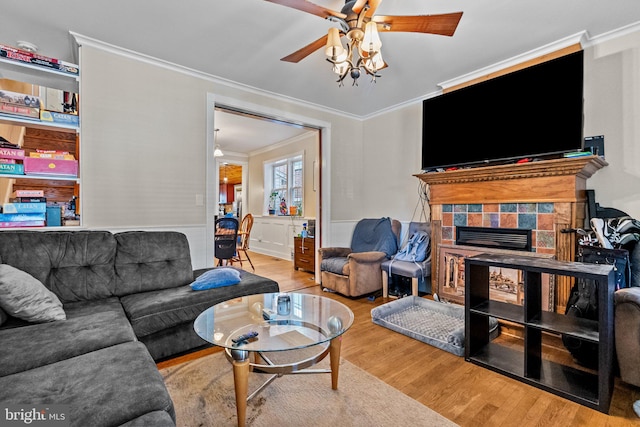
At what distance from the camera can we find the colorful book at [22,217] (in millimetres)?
2279

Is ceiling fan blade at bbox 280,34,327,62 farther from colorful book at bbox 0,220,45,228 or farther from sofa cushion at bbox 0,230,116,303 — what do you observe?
colorful book at bbox 0,220,45,228

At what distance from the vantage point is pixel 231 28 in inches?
97.5

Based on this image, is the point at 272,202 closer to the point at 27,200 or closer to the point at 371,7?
the point at 27,200

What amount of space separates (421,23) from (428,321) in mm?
2463

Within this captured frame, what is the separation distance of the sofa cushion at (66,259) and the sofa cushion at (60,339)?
39 cm

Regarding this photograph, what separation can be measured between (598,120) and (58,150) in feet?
16.0

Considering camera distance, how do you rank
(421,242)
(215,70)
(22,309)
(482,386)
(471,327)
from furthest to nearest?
1. (421,242)
2. (215,70)
3. (471,327)
4. (482,386)
5. (22,309)

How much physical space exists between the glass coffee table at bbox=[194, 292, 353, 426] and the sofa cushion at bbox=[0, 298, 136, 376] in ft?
1.45

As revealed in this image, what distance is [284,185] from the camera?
679 centimetres

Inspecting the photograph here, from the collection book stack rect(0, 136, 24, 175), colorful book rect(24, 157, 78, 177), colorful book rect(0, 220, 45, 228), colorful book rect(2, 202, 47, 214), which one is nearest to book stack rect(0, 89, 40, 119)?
book stack rect(0, 136, 24, 175)

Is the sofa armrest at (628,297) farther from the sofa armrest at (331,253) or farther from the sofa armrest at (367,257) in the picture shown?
the sofa armrest at (331,253)

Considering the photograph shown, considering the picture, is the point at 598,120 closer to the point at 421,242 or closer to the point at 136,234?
the point at 421,242

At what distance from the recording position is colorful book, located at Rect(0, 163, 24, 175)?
226 cm

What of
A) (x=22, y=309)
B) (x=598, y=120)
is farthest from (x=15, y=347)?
(x=598, y=120)
